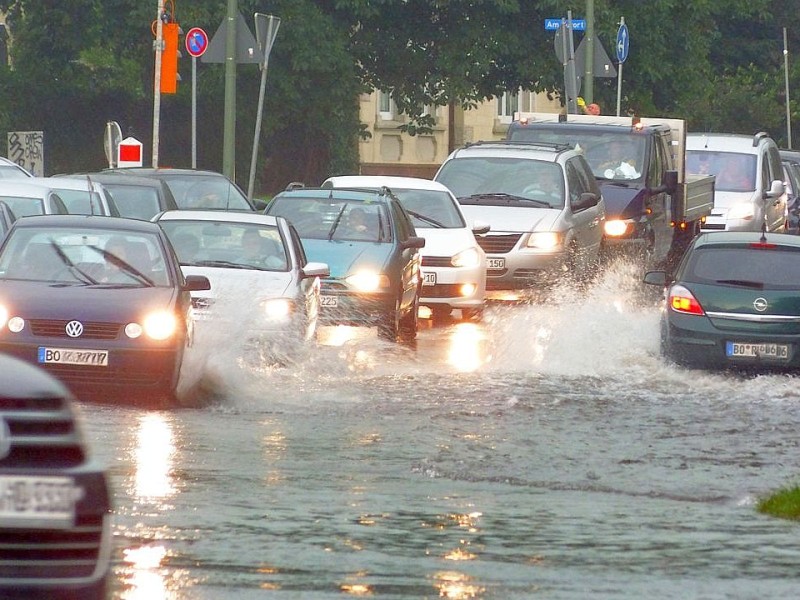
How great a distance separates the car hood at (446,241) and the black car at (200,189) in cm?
415

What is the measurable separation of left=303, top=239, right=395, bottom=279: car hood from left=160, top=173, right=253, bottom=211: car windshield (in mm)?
6105

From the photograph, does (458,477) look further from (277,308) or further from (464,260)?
(464,260)

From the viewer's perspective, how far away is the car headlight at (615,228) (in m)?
27.4

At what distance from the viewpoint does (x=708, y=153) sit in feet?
112

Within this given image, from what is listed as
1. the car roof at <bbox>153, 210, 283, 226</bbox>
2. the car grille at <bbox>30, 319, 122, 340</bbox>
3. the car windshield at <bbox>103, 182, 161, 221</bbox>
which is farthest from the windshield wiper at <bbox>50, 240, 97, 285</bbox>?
the car windshield at <bbox>103, 182, 161, 221</bbox>

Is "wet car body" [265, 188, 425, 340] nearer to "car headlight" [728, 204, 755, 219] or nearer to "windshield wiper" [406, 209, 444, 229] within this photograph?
"windshield wiper" [406, 209, 444, 229]

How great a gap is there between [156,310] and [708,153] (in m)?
20.8

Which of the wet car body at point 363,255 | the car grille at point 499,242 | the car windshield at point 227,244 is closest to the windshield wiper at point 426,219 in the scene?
the car grille at point 499,242

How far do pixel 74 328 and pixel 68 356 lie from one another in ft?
0.65

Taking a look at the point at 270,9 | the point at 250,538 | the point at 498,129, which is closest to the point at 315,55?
the point at 270,9

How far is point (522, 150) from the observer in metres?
26.4

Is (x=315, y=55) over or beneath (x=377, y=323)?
over

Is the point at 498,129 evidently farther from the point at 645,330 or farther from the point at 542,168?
the point at 645,330

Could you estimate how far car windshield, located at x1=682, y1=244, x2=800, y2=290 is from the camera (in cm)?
1694
